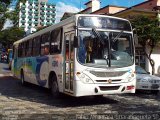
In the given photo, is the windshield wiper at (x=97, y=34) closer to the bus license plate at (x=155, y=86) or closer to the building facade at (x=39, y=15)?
the bus license plate at (x=155, y=86)

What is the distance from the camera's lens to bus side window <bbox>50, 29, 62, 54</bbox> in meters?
12.8

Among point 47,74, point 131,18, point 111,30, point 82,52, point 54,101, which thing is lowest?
point 54,101

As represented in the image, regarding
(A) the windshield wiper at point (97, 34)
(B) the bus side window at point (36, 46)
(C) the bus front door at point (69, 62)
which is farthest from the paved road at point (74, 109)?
(B) the bus side window at point (36, 46)

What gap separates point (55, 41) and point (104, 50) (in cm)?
271

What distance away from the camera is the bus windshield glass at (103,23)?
1141 centimetres

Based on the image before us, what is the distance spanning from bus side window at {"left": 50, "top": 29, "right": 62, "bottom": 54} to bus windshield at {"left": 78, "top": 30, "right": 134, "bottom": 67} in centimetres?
180

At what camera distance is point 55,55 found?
13086 mm

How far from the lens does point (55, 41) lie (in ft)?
43.7

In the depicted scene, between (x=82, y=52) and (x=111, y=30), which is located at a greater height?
(x=111, y=30)

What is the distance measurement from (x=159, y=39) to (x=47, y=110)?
24.4m

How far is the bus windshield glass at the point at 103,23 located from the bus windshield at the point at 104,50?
20 cm

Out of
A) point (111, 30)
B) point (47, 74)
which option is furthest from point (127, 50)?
point (47, 74)

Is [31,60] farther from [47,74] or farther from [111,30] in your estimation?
[111,30]

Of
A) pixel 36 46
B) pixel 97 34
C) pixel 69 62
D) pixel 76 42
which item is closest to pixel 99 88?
pixel 69 62
